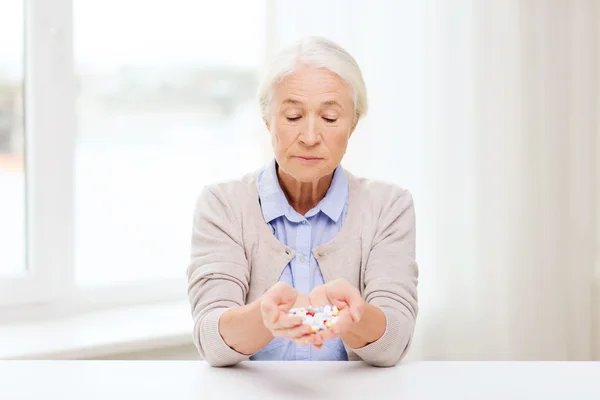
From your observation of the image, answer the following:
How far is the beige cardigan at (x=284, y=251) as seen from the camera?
146cm

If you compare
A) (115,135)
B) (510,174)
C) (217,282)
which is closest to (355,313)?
(217,282)

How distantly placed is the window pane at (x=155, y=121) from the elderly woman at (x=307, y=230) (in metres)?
1.12

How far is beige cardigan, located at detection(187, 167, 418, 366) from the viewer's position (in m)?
1.46

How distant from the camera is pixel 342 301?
126 cm

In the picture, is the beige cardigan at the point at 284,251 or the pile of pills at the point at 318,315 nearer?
the pile of pills at the point at 318,315

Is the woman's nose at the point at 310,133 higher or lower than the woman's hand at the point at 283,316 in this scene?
higher

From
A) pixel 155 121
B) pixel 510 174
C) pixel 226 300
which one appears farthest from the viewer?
pixel 155 121

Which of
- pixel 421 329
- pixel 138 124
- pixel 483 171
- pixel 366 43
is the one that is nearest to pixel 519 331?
pixel 421 329

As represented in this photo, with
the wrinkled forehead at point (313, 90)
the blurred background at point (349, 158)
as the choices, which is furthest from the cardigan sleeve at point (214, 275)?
the blurred background at point (349, 158)

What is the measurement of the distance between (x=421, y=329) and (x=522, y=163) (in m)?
0.57

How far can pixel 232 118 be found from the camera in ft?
9.30

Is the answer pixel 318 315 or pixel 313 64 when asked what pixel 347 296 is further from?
pixel 313 64

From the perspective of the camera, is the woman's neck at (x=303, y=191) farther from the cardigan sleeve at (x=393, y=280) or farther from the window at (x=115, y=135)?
the window at (x=115, y=135)

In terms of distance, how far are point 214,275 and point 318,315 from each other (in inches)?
11.9
